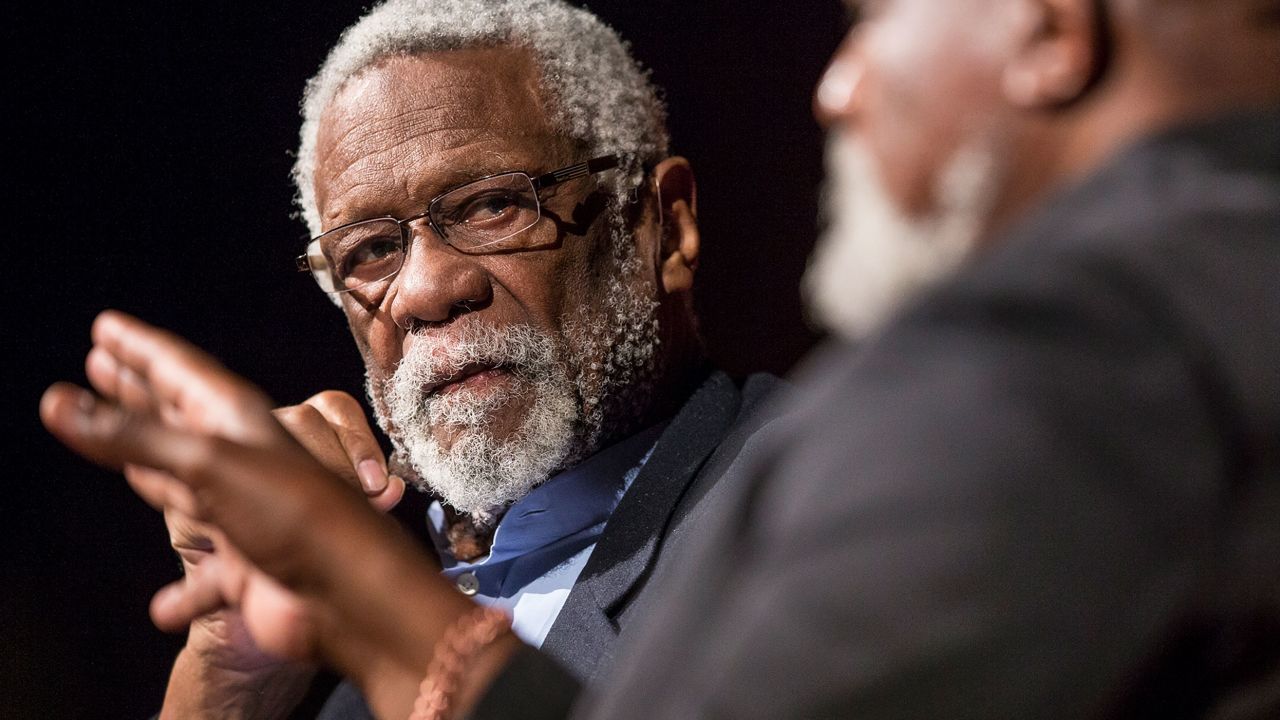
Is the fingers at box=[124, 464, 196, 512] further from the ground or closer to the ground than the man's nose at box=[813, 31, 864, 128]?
closer to the ground

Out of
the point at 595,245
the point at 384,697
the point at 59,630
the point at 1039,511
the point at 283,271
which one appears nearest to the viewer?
the point at 1039,511

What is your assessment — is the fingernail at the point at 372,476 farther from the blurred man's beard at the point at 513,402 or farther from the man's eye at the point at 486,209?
the man's eye at the point at 486,209

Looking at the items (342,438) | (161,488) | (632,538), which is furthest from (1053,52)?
(342,438)

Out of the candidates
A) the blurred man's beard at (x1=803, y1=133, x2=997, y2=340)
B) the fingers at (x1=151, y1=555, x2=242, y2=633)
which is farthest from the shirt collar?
the blurred man's beard at (x1=803, y1=133, x2=997, y2=340)

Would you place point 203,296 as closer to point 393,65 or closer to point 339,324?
point 339,324

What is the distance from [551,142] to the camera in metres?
1.83

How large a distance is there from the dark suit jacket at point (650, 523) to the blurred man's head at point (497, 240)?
0.17m

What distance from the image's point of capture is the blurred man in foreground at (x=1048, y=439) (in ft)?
1.67

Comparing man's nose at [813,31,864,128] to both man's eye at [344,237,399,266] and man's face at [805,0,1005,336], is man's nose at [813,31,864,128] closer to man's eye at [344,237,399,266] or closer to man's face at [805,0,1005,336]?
man's face at [805,0,1005,336]

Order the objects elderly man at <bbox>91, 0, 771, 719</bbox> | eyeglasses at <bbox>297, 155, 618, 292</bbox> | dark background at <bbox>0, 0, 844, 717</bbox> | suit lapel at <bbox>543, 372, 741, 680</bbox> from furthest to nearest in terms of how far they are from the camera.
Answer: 1. dark background at <bbox>0, 0, 844, 717</bbox>
2. eyeglasses at <bbox>297, 155, 618, 292</bbox>
3. elderly man at <bbox>91, 0, 771, 719</bbox>
4. suit lapel at <bbox>543, 372, 741, 680</bbox>

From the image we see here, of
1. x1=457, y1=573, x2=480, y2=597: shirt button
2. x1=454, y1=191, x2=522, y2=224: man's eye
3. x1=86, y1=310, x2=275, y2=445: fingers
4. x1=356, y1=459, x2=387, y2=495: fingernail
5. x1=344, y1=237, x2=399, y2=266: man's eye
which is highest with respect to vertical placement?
x1=86, y1=310, x2=275, y2=445: fingers

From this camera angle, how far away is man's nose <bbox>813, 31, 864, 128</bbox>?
2.35ft

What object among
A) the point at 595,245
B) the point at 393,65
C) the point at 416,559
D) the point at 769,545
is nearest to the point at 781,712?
the point at 769,545

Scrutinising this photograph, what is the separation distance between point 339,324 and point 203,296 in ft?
0.86
